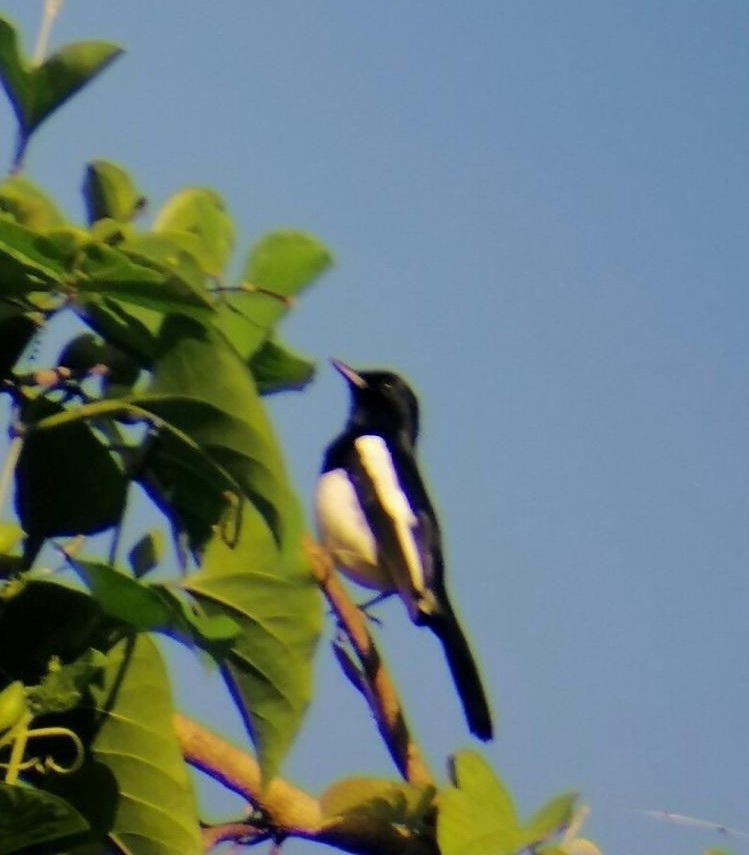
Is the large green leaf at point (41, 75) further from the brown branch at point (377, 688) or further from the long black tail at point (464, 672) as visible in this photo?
the long black tail at point (464, 672)

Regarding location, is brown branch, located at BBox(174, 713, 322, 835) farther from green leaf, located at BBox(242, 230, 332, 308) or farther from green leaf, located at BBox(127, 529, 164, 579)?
green leaf, located at BBox(242, 230, 332, 308)

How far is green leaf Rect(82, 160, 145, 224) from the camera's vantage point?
2.60 ft

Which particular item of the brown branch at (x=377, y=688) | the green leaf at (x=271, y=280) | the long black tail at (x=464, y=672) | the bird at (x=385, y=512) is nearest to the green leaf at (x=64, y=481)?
the green leaf at (x=271, y=280)

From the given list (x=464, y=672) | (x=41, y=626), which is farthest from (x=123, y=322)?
(x=464, y=672)

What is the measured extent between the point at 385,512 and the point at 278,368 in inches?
89.1

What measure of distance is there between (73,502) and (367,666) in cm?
36

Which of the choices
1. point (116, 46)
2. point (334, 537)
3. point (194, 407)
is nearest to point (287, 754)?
point (194, 407)

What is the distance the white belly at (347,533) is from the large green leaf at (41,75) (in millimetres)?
1952

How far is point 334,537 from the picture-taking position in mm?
2918

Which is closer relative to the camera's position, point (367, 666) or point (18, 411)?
point (18, 411)

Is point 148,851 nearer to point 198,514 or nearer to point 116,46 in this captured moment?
point 198,514

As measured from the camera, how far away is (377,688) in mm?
1040

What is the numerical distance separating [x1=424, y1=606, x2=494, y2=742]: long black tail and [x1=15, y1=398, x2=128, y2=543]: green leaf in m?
1.23

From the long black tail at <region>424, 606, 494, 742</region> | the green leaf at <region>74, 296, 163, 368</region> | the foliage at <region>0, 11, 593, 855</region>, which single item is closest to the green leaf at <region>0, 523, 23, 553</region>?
the foliage at <region>0, 11, 593, 855</region>
